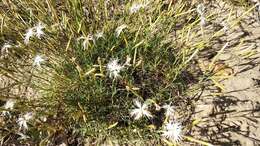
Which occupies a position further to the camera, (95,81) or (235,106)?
(235,106)

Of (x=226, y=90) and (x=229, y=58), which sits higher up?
(x=229, y=58)

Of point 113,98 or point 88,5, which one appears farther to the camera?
point 88,5

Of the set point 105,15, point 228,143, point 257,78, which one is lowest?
point 228,143

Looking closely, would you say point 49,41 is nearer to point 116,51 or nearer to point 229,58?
point 116,51

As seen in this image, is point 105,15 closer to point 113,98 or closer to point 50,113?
point 113,98

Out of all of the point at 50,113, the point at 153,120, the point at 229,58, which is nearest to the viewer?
the point at 50,113

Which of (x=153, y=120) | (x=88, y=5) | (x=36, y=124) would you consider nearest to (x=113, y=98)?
(x=153, y=120)

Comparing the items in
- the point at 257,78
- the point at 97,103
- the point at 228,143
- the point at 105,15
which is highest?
the point at 105,15

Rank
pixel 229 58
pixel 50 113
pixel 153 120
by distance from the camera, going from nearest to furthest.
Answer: pixel 50 113, pixel 153 120, pixel 229 58

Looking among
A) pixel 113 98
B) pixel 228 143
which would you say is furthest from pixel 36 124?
pixel 228 143
